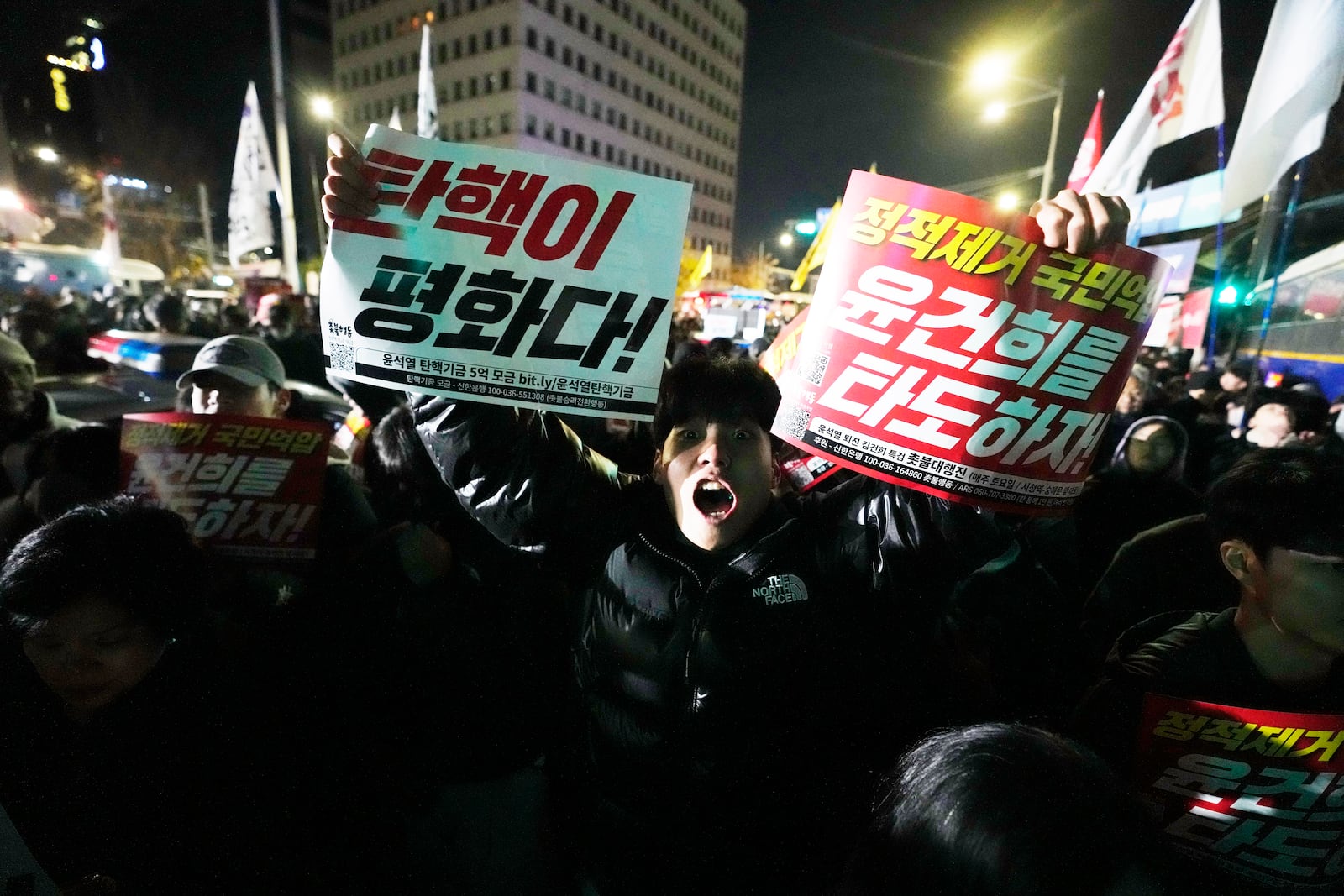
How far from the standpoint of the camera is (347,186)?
145 centimetres

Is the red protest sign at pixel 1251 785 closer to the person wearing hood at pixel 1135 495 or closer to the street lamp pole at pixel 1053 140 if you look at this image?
the person wearing hood at pixel 1135 495

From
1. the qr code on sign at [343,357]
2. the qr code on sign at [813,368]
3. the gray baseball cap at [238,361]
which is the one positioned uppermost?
the qr code on sign at [813,368]

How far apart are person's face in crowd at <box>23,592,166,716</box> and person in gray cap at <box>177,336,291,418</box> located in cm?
122

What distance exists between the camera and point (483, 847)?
7.18 feet

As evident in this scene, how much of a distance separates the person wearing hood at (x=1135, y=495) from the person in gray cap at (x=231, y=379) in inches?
160

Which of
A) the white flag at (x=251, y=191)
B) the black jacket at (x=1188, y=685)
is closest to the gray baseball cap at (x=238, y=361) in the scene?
the black jacket at (x=1188, y=685)

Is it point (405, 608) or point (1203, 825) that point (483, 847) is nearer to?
point (405, 608)

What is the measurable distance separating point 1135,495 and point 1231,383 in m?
5.68

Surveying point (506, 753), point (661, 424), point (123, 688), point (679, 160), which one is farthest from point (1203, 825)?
point (679, 160)

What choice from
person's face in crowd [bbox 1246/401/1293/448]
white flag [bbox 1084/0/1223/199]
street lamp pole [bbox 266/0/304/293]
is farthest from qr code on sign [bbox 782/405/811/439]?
street lamp pole [bbox 266/0/304/293]

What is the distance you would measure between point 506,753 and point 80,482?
5.90ft

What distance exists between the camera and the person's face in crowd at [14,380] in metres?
2.81

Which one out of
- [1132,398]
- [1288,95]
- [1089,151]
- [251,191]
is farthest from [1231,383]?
[251,191]

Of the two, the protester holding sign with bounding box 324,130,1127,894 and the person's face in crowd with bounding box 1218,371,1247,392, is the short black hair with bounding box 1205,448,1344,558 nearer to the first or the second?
the protester holding sign with bounding box 324,130,1127,894
